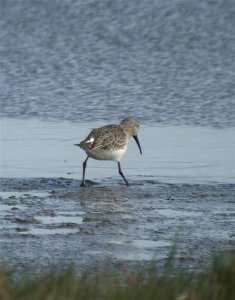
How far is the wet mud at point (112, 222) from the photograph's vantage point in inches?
327

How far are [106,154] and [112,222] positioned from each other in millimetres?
2018

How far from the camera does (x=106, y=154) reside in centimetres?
1141

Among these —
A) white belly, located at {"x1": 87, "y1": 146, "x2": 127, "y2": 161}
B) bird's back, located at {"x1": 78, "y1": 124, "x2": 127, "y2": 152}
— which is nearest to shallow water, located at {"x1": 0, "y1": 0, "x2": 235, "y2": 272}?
white belly, located at {"x1": 87, "y1": 146, "x2": 127, "y2": 161}

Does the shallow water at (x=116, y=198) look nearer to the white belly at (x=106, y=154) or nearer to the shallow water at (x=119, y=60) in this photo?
the white belly at (x=106, y=154)

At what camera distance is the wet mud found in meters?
8.30

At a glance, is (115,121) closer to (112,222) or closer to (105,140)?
(105,140)

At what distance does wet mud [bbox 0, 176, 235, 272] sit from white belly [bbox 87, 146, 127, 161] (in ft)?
0.78

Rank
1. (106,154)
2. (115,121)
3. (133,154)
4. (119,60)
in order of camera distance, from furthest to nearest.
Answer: (119,60)
(115,121)
(133,154)
(106,154)

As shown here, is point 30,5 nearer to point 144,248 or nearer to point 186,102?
point 186,102

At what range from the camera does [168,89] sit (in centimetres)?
1559

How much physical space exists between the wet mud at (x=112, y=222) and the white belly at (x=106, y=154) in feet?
0.78

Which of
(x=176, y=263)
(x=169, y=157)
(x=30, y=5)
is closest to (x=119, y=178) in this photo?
(x=169, y=157)

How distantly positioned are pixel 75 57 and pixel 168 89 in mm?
2636

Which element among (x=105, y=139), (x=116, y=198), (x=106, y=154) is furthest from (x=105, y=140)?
(x=116, y=198)
